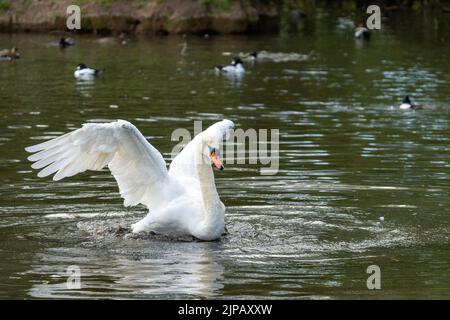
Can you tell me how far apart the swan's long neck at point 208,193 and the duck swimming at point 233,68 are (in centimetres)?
1890

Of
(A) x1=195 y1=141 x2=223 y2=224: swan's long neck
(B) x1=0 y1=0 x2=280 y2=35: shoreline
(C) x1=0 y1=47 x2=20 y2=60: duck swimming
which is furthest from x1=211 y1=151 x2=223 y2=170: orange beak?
(B) x1=0 y1=0 x2=280 y2=35: shoreline

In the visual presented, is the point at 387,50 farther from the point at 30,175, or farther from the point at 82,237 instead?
the point at 82,237

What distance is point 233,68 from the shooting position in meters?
32.9

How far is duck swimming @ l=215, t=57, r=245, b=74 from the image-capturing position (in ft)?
107

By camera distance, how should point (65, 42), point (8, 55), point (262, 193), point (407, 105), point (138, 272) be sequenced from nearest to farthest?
point (138, 272), point (262, 193), point (407, 105), point (8, 55), point (65, 42)

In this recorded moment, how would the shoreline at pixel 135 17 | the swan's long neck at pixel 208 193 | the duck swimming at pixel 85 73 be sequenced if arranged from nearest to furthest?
the swan's long neck at pixel 208 193 → the duck swimming at pixel 85 73 → the shoreline at pixel 135 17

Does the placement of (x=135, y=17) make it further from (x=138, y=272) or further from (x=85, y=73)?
(x=138, y=272)

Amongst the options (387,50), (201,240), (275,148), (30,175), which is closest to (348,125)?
(275,148)

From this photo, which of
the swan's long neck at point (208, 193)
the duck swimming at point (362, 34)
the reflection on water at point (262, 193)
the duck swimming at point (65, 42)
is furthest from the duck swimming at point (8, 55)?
the swan's long neck at point (208, 193)

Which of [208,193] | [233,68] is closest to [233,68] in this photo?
[233,68]

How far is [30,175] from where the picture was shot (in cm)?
1741

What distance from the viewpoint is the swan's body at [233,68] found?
107 feet

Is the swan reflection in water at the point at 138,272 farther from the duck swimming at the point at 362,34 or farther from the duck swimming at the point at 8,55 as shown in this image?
the duck swimming at the point at 362,34
